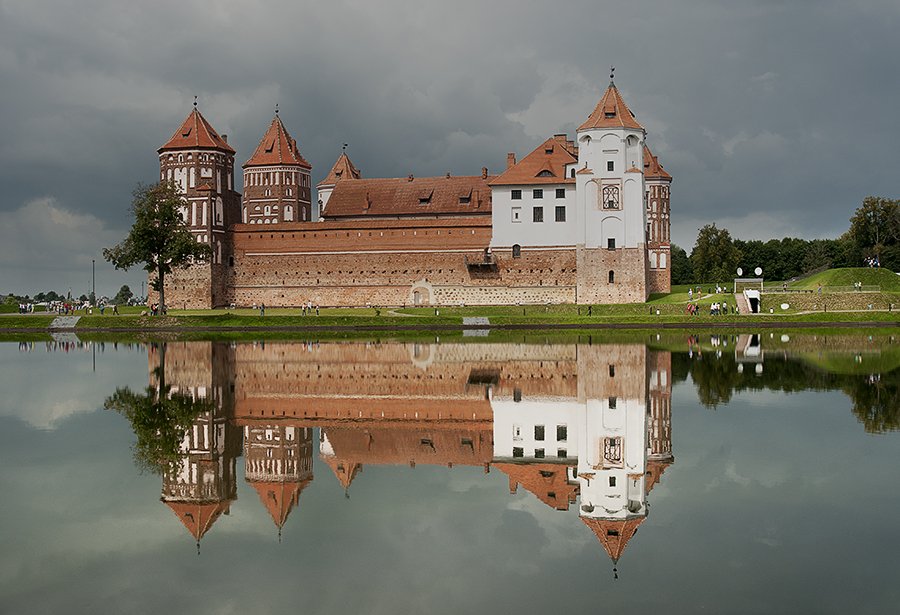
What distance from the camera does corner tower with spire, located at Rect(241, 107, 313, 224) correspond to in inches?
2734

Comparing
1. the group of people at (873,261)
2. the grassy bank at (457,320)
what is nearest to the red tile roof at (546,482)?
the grassy bank at (457,320)

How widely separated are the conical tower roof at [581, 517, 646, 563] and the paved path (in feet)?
140

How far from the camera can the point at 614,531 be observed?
8312 millimetres

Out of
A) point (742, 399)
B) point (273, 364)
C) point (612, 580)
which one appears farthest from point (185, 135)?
point (612, 580)

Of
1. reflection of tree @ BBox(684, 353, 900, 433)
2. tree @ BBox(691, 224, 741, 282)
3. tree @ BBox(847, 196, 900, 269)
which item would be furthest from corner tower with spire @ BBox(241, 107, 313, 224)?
reflection of tree @ BBox(684, 353, 900, 433)

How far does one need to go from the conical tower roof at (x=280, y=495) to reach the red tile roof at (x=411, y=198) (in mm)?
49631

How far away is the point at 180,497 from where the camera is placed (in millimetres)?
9711

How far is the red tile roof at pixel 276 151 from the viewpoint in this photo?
69812 millimetres

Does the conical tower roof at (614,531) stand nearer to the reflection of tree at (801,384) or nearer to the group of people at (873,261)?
the reflection of tree at (801,384)

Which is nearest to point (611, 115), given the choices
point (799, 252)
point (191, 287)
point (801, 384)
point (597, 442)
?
point (191, 287)

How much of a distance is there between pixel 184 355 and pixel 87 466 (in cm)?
1821

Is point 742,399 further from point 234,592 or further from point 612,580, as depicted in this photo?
point 234,592

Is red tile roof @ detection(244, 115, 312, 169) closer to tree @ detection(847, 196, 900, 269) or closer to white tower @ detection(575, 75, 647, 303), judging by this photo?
white tower @ detection(575, 75, 647, 303)

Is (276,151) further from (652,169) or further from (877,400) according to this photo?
(877,400)
